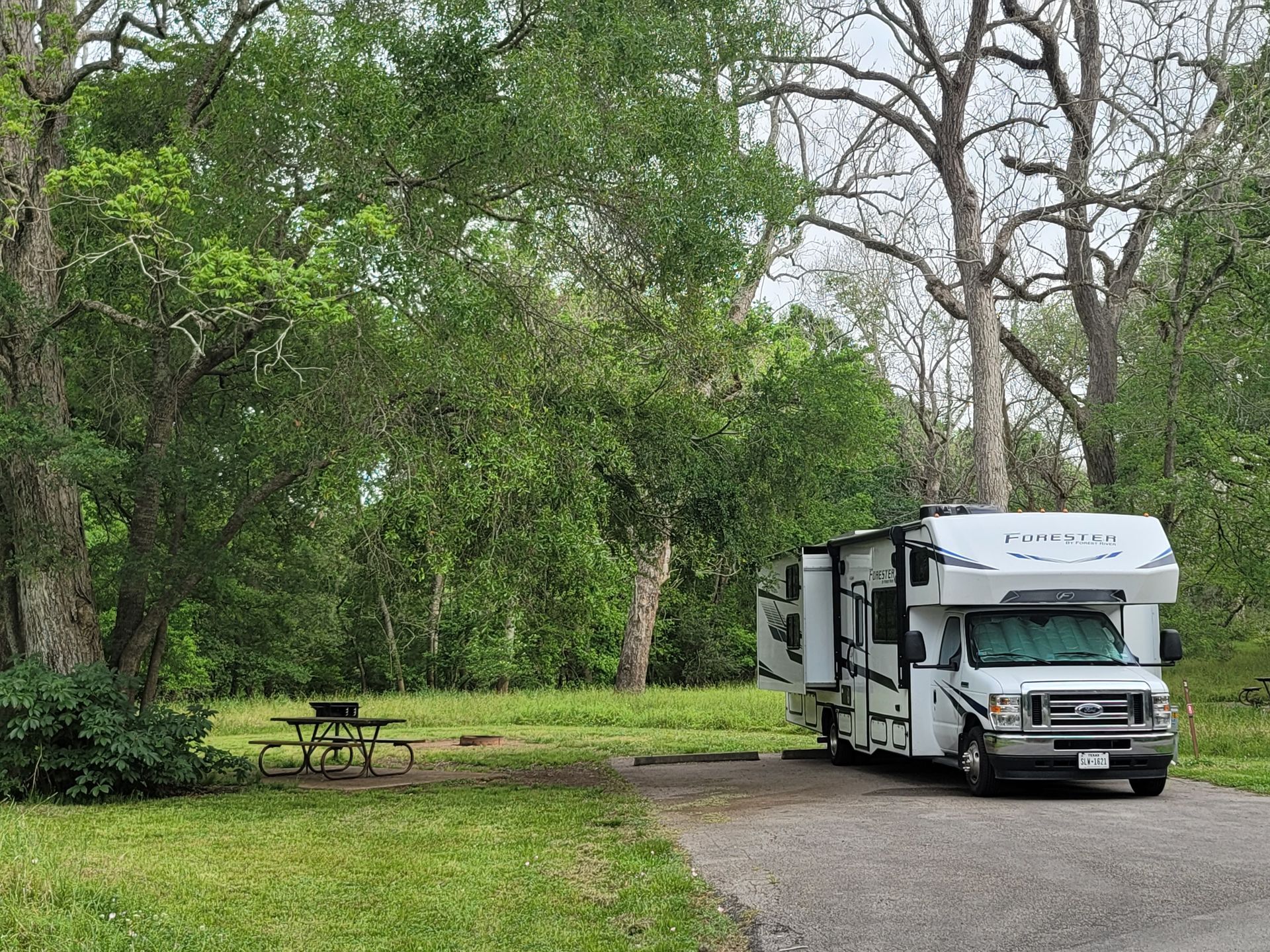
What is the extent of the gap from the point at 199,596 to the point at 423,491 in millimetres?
13697

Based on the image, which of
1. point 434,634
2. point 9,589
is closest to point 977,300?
point 9,589

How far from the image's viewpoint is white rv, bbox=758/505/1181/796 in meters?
12.9

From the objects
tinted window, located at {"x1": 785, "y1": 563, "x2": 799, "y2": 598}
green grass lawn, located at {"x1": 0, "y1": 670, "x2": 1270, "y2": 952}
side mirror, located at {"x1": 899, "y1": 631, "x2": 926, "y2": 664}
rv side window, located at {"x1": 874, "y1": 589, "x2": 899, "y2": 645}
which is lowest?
green grass lawn, located at {"x1": 0, "y1": 670, "x2": 1270, "y2": 952}

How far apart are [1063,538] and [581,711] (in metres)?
16.6

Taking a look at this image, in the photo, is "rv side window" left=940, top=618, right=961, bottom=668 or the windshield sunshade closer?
the windshield sunshade

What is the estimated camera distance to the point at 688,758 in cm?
1873

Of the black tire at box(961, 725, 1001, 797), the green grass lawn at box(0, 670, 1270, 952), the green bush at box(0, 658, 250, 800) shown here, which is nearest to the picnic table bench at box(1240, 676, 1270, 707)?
the green grass lawn at box(0, 670, 1270, 952)

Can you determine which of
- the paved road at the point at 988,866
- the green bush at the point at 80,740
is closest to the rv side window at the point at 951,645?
the paved road at the point at 988,866

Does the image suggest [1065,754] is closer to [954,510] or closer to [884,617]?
[884,617]

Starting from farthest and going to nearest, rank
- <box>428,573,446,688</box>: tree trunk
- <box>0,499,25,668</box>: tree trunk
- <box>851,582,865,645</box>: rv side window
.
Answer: <box>428,573,446,688</box>: tree trunk, <box>851,582,865,645</box>: rv side window, <box>0,499,25,668</box>: tree trunk

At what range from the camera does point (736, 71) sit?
15078mm

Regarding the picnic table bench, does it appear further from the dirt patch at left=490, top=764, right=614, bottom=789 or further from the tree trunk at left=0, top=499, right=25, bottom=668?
the tree trunk at left=0, top=499, right=25, bottom=668

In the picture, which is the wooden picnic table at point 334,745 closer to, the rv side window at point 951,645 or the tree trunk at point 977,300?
the rv side window at point 951,645

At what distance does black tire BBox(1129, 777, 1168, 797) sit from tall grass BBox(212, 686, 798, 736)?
A: 1192 centimetres
